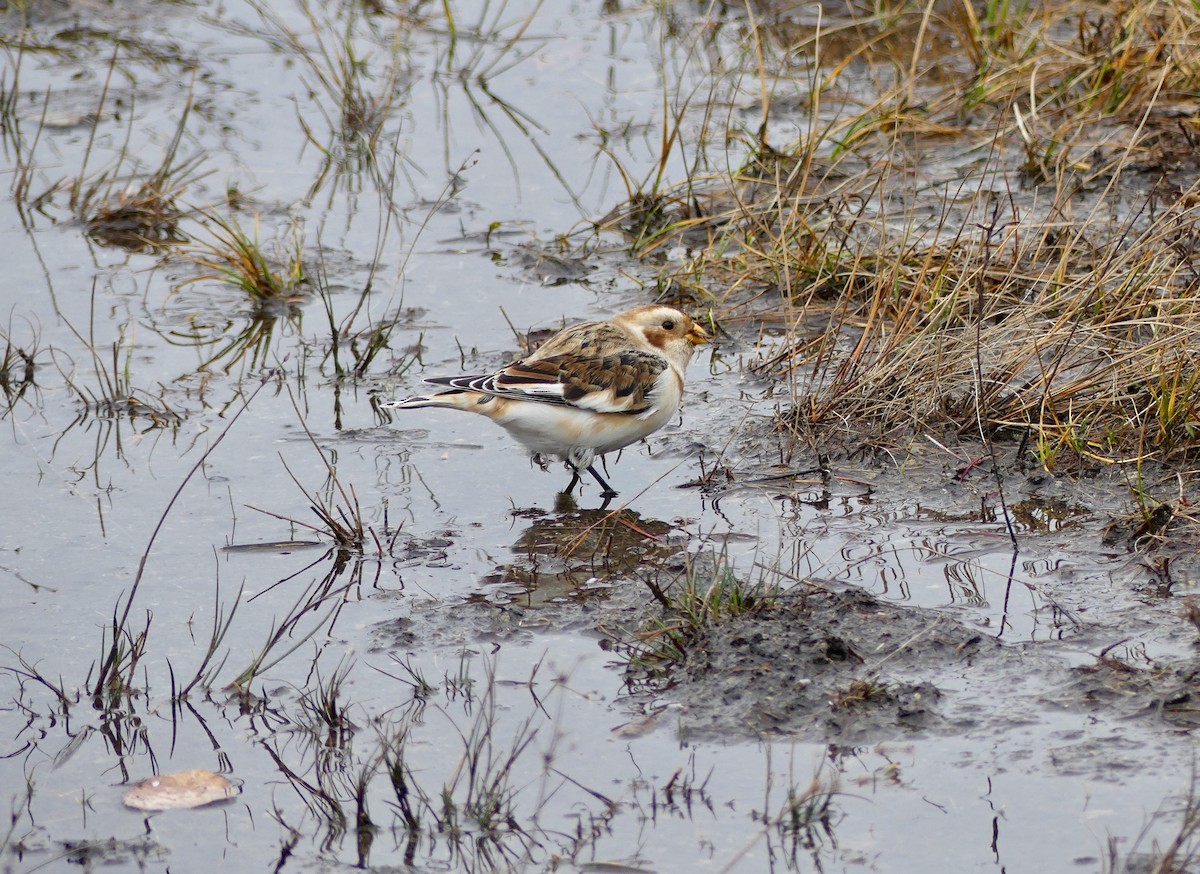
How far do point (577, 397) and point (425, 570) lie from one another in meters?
1.06

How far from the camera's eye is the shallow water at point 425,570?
369cm

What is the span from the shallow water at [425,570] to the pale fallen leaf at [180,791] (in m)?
0.04

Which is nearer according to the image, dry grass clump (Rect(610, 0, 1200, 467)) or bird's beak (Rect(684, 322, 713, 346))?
dry grass clump (Rect(610, 0, 1200, 467))

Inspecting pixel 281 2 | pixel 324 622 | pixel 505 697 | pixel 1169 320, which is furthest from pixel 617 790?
pixel 281 2

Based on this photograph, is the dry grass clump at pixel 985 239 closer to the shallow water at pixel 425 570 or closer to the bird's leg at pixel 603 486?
the shallow water at pixel 425 570

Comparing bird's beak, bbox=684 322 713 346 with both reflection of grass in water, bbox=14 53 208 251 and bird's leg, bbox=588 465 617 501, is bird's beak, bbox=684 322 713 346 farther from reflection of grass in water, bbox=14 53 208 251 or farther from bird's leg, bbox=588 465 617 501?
reflection of grass in water, bbox=14 53 208 251

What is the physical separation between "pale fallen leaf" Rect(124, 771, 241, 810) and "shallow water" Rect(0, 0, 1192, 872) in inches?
1.7

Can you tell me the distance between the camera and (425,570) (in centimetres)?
521

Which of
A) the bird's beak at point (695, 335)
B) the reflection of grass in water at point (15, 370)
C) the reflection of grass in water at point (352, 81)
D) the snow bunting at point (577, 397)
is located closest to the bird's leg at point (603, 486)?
the snow bunting at point (577, 397)

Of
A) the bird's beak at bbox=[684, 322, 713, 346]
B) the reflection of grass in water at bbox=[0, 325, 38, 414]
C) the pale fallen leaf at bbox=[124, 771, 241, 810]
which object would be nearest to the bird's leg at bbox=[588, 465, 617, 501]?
the bird's beak at bbox=[684, 322, 713, 346]

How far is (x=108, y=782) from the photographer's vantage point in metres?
3.96

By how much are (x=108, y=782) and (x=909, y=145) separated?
627 centimetres

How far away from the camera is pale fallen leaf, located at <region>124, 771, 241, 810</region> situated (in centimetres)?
384

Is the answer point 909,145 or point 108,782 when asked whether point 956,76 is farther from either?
point 108,782
